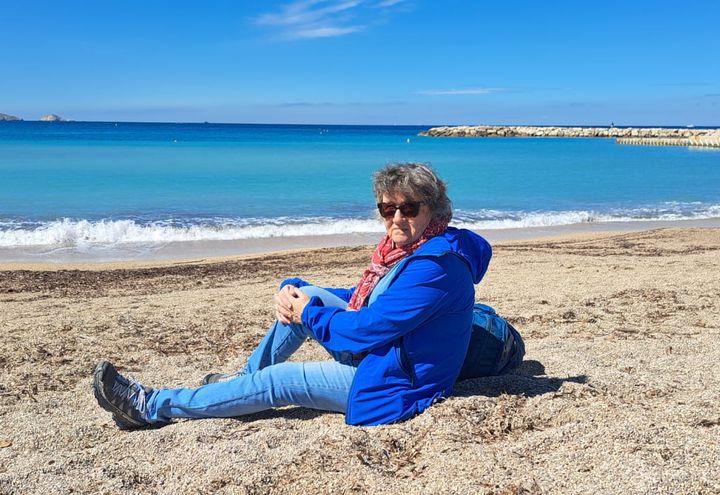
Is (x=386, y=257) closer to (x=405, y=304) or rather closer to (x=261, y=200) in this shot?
(x=405, y=304)

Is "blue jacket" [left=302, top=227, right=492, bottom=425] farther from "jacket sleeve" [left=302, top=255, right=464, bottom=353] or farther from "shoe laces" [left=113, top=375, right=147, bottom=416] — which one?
"shoe laces" [left=113, top=375, right=147, bottom=416]

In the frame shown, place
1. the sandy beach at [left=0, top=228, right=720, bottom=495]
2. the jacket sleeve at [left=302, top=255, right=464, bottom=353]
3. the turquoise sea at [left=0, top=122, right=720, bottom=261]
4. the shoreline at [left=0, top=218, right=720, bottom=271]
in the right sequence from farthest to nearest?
the turquoise sea at [left=0, top=122, right=720, bottom=261] < the shoreline at [left=0, top=218, right=720, bottom=271] < the jacket sleeve at [left=302, top=255, right=464, bottom=353] < the sandy beach at [left=0, top=228, right=720, bottom=495]

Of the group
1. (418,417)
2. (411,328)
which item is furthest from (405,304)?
(418,417)

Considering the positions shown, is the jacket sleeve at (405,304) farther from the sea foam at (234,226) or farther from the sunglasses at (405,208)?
the sea foam at (234,226)

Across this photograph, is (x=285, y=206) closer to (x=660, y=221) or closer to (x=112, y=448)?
(x=660, y=221)

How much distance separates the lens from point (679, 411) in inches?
143

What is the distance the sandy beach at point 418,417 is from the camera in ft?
10.2

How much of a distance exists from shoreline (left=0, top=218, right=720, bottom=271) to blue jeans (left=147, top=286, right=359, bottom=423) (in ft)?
28.3

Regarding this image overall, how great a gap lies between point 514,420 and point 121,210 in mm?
18752

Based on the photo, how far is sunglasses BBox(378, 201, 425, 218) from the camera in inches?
144

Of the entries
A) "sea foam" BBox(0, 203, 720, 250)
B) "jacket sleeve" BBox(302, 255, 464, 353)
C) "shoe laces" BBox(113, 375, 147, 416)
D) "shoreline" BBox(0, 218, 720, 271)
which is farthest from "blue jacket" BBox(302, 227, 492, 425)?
"sea foam" BBox(0, 203, 720, 250)

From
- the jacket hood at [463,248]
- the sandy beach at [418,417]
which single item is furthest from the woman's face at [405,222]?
the sandy beach at [418,417]

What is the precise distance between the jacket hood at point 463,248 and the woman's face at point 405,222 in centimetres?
12

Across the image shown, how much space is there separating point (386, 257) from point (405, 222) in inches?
10.1
